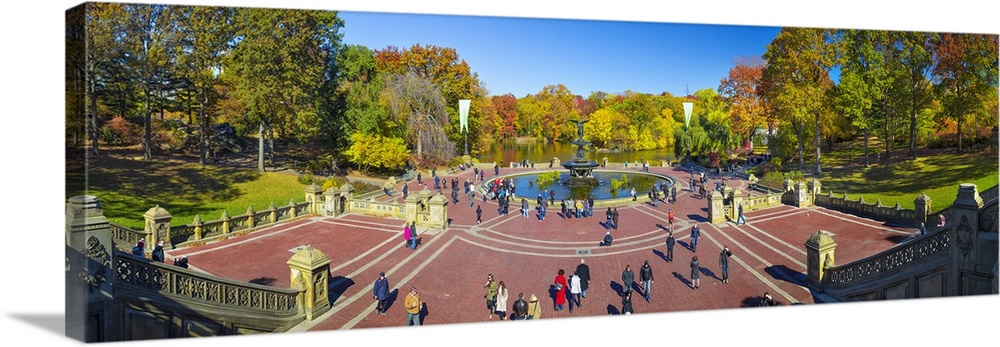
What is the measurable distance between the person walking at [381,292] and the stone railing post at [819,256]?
944 centimetres

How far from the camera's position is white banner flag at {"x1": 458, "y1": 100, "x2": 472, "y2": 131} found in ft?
42.2

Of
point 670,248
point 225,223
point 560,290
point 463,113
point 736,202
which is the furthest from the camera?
point 736,202

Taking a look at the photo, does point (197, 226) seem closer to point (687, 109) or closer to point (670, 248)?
point (670, 248)

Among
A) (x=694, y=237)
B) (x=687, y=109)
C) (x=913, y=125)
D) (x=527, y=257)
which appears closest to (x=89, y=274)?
(x=527, y=257)

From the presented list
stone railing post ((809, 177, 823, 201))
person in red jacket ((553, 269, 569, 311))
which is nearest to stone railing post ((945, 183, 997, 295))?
stone railing post ((809, 177, 823, 201))

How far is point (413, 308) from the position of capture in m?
9.90

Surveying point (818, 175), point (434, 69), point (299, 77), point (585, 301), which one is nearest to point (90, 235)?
point (299, 77)

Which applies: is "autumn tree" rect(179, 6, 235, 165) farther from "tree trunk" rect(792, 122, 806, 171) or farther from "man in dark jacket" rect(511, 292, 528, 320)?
"tree trunk" rect(792, 122, 806, 171)

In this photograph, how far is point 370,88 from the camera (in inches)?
494

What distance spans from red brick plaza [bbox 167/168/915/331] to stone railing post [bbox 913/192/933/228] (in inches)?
13.7

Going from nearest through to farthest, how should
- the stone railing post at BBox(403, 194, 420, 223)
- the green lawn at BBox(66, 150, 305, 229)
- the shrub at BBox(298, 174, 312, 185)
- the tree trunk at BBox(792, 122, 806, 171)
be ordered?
the green lawn at BBox(66, 150, 305, 229)
the shrub at BBox(298, 174, 312, 185)
the stone railing post at BBox(403, 194, 420, 223)
the tree trunk at BBox(792, 122, 806, 171)

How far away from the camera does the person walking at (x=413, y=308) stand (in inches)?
388

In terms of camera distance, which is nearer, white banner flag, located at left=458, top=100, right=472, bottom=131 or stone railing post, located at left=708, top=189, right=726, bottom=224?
white banner flag, located at left=458, top=100, right=472, bottom=131

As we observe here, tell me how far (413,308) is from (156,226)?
522cm
